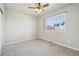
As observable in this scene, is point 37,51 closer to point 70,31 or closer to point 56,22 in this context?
point 70,31

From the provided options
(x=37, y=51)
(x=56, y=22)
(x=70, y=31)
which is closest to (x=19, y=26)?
(x=56, y=22)

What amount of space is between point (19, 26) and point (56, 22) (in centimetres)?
222

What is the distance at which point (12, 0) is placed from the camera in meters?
0.60

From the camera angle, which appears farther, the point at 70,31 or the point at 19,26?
the point at 19,26

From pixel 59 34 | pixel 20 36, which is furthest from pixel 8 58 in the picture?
pixel 20 36

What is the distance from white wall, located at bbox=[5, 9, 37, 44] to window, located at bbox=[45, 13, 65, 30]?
1135 mm

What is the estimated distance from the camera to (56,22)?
163 inches

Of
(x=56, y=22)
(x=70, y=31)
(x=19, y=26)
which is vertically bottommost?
(x=70, y=31)

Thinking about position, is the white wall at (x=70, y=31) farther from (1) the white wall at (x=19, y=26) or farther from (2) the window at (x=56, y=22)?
(1) the white wall at (x=19, y=26)

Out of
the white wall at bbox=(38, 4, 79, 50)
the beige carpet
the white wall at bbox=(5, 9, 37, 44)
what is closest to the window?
the white wall at bbox=(38, 4, 79, 50)

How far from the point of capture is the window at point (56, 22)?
368cm

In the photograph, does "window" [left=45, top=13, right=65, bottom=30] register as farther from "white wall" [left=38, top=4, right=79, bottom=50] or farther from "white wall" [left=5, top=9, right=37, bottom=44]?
"white wall" [left=5, top=9, right=37, bottom=44]

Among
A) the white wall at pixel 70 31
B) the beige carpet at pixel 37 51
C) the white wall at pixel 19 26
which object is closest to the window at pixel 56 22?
the white wall at pixel 70 31

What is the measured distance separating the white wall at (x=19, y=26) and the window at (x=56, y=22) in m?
1.13
